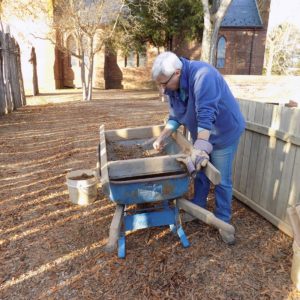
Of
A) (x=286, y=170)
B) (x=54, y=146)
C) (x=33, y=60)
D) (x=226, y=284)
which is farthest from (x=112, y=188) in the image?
(x=33, y=60)

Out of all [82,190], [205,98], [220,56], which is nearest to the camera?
[205,98]

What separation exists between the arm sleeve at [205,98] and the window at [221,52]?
907 inches

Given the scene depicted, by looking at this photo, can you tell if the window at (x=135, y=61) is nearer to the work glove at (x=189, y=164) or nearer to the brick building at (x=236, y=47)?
the brick building at (x=236, y=47)

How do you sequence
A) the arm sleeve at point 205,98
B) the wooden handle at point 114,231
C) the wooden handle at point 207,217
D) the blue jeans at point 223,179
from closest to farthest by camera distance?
1. the wooden handle at point 114,231
2. the arm sleeve at point 205,98
3. the wooden handle at point 207,217
4. the blue jeans at point 223,179

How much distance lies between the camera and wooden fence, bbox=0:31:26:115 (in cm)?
952

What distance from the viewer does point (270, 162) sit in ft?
11.2

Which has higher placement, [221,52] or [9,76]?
[221,52]

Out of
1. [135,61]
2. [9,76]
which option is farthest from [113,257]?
[135,61]

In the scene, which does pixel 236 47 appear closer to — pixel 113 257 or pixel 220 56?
pixel 220 56

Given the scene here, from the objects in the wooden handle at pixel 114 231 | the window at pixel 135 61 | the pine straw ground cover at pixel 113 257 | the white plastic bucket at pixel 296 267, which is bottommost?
the pine straw ground cover at pixel 113 257

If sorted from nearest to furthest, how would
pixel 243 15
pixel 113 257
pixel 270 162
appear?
1. pixel 113 257
2. pixel 270 162
3. pixel 243 15

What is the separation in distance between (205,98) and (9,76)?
957cm

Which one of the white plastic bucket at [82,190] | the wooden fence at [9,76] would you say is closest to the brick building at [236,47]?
the wooden fence at [9,76]

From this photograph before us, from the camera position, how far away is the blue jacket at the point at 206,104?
8.20 feet
